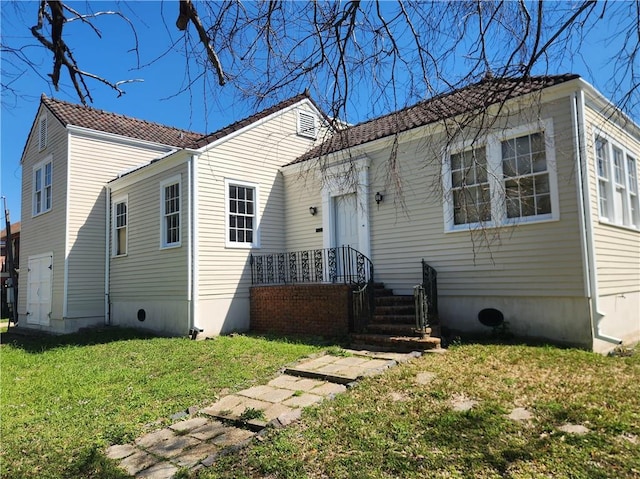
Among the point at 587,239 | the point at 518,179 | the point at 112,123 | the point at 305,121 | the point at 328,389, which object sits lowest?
the point at 328,389

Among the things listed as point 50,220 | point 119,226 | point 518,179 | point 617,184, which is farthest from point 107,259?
point 617,184

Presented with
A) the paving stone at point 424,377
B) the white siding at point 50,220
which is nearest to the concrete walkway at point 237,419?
the paving stone at point 424,377

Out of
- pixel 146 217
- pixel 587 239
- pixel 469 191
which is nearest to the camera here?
pixel 587 239

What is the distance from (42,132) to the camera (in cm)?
1578

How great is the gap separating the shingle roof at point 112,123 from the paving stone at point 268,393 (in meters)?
9.25

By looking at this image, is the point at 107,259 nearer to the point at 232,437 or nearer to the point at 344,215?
the point at 344,215

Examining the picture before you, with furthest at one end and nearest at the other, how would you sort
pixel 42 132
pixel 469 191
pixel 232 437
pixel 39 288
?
pixel 42 132
pixel 39 288
pixel 469 191
pixel 232 437

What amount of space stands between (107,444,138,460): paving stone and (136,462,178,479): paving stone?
1.70 feet

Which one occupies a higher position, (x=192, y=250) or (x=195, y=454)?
(x=192, y=250)

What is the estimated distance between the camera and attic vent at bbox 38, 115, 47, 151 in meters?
15.6

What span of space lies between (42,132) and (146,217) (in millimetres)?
6505

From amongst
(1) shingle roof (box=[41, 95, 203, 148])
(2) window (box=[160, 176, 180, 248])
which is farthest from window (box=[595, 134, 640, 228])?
(1) shingle roof (box=[41, 95, 203, 148])

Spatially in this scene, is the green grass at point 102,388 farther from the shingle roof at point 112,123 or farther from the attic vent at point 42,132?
the attic vent at point 42,132

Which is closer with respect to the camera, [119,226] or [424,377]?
[424,377]
